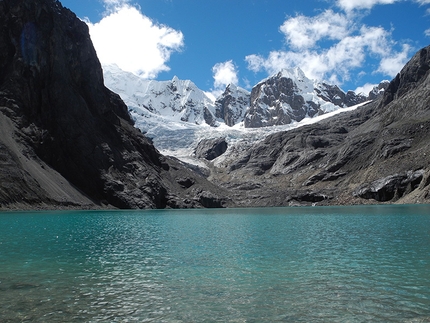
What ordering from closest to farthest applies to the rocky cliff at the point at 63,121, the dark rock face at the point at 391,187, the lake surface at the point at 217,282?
the lake surface at the point at 217,282
the rocky cliff at the point at 63,121
the dark rock face at the point at 391,187

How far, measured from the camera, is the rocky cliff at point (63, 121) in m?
122

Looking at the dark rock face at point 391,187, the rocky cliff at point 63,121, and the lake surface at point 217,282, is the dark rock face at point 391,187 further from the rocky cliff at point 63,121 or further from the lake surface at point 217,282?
the lake surface at point 217,282

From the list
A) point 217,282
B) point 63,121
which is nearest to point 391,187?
point 63,121

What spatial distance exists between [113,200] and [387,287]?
127 metres

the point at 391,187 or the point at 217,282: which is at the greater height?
the point at 391,187

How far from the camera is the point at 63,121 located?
139250mm

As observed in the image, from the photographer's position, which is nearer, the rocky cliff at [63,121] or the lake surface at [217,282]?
the lake surface at [217,282]

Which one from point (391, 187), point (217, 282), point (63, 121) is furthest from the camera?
point (391, 187)

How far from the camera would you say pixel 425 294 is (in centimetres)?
1756

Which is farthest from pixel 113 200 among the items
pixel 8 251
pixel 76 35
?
pixel 8 251

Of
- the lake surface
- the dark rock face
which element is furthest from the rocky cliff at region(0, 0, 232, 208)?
the lake surface

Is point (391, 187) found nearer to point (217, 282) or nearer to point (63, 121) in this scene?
point (63, 121)

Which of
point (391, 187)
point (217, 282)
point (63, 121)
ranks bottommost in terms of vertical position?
point (217, 282)

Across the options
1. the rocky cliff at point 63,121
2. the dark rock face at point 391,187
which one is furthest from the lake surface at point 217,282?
the dark rock face at point 391,187
